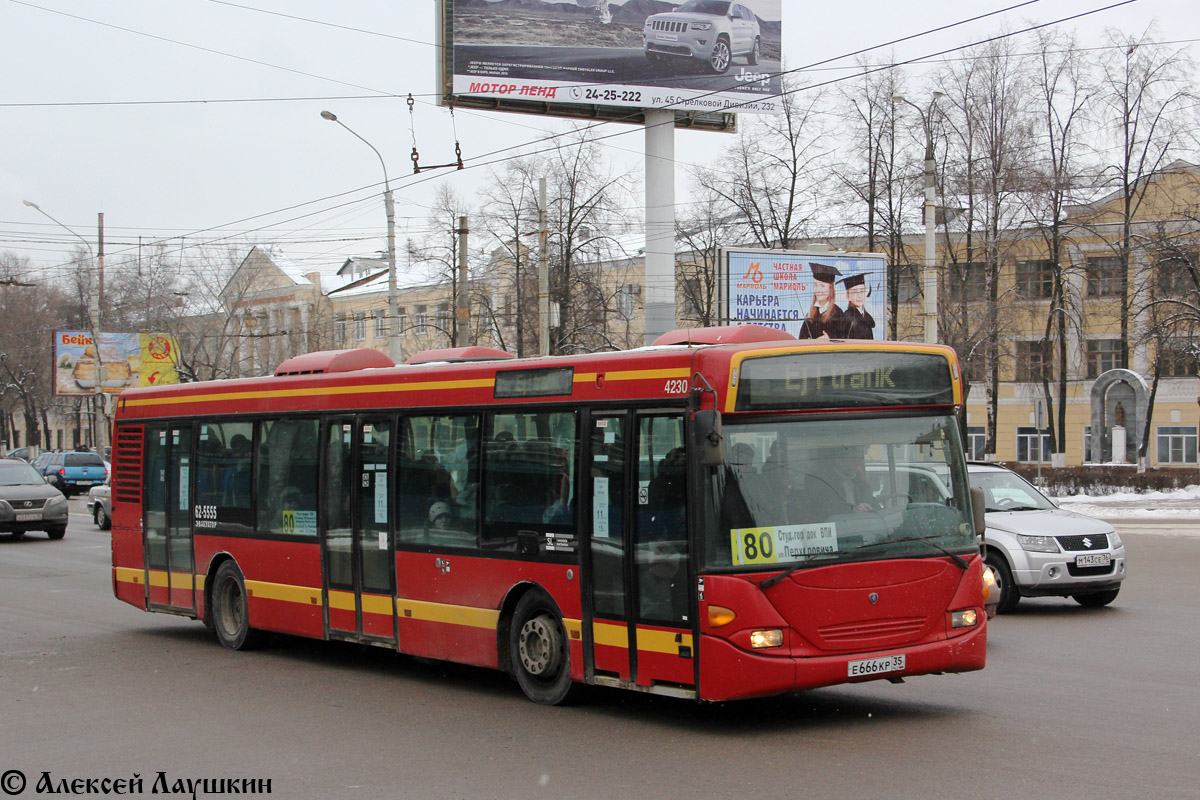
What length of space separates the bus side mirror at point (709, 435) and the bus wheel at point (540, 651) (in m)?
2.00

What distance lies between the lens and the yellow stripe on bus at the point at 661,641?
8086 mm

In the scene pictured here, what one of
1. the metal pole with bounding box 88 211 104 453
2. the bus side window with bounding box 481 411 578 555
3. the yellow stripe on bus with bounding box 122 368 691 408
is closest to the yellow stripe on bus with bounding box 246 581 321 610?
the yellow stripe on bus with bounding box 122 368 691 408

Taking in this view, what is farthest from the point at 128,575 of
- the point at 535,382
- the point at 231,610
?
the point at 535,382

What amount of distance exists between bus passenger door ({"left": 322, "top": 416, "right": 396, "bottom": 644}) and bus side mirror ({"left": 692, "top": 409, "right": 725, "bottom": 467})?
3.91m

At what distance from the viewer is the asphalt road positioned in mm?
6809

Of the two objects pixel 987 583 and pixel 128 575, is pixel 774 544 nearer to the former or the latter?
pixel 987 583

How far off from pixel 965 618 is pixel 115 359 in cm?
5542

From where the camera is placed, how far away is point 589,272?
4747 centimetres

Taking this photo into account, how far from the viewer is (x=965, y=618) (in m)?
8.42

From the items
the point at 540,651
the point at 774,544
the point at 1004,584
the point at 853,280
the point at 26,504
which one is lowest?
the point at 26,504

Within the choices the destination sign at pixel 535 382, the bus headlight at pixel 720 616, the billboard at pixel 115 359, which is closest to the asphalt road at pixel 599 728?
the bus headlight at pixel 720 616

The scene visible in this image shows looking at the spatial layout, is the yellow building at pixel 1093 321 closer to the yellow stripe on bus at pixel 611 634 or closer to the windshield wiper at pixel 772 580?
the yellow stripe on bus at pixel 611 634

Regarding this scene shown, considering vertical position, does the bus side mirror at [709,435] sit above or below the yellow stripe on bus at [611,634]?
above

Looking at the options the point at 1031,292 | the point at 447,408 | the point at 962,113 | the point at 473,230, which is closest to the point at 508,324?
the point at 473,230
